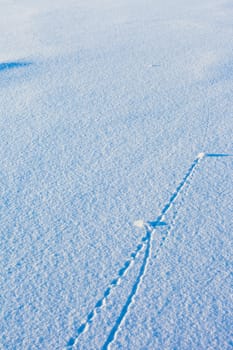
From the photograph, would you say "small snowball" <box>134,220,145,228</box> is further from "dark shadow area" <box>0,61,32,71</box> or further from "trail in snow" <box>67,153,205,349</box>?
"dark shadow area" <box>0,61,32,71</box>

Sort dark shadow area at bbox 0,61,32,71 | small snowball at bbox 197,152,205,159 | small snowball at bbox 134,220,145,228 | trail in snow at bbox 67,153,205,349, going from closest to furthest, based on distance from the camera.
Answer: trail in snow at bbox 67,153,205,349, small snowball at bbox 134,220,145,228, small snowball at bbox 197,152,205,159, dark shadow area at bbox 0,61,32,71

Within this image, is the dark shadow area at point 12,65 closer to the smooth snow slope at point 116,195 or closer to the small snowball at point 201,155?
the smooth snow slope at point 116,195

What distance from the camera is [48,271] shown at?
5.65ft

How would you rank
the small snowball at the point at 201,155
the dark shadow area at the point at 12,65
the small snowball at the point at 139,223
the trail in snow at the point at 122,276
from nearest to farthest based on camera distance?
the trail in snow at the point at 122,276
the small snowball at the point at 139,223
the small snowball at the point at 201,155
the dark shadow area at the point at 12,65

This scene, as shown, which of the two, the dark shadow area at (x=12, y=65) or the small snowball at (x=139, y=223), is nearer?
the small snowball at (x=139, y=223)

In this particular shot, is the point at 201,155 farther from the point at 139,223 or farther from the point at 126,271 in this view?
the point at 126,271

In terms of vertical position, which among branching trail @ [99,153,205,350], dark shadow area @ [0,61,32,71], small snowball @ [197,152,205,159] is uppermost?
dark shadow area @ [0,61,32,71]

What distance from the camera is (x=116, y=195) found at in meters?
2.16

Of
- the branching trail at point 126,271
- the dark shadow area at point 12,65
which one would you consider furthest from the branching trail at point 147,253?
the dark shadow area at point 12,65

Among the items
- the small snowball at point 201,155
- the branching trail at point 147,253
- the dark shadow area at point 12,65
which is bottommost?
the branching trail at point 147,253

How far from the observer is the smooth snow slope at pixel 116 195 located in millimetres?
1525

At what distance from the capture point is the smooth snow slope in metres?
1.53

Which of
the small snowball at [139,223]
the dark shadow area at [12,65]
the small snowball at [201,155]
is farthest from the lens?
the dark shadow area at [12,65]

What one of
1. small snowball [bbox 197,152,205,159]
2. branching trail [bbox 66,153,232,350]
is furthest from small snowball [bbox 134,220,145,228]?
small snowball [bbox 197,152,205,159]
